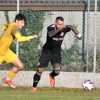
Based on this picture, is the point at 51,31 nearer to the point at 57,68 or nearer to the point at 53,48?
the point at 53,48

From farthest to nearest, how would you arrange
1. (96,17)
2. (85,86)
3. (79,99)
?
(96,17), (85,86), (79,99)

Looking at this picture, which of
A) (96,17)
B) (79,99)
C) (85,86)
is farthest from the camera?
(96,17)

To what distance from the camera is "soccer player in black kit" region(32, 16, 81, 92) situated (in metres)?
16.8

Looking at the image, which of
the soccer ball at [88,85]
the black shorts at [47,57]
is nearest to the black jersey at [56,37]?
the black shorts at [47,57]

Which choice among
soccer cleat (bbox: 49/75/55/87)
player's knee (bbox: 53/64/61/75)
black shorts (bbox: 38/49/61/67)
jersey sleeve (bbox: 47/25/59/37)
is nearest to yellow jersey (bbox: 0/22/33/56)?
jersey sleeve (bbox: 47/25/59/37)

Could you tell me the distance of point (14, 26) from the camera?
15328 mm

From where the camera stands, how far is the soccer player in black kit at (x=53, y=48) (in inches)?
661

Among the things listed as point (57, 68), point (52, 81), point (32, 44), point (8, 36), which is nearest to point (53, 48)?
point (57, 68)

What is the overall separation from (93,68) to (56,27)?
242cm

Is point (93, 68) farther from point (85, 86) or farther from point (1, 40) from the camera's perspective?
point (1, 40)

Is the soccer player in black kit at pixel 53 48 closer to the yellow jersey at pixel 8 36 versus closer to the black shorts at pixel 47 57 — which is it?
the black shorts at pixel 47 57

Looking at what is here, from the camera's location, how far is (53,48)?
1719cm

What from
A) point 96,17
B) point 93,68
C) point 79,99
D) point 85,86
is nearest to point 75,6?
point 96,17

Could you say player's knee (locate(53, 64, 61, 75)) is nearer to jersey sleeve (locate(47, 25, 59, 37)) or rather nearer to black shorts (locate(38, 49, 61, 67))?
black shorts (locate(38, 49, 61, 67))
